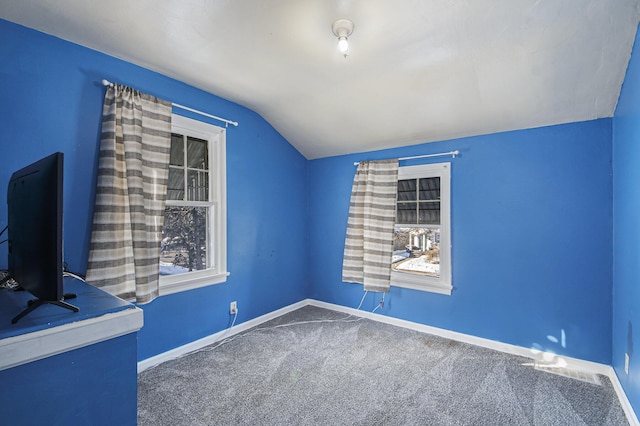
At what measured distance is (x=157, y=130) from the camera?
2.44 m

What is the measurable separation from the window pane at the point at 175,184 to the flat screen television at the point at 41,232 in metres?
1.52

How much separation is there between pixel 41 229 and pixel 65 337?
0.35 metres

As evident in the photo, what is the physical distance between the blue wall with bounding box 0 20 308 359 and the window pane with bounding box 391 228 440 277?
1287mm

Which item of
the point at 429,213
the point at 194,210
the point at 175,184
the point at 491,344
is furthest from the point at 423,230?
the point at 175,184

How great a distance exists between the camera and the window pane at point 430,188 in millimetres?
3270

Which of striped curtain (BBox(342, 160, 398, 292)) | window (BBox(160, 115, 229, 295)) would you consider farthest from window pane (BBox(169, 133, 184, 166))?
striped curtain (BBox(342, 160, 398, 292))

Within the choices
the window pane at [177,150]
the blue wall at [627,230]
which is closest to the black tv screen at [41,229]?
the window pane at [177,150]

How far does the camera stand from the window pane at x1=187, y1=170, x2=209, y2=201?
9.34ft

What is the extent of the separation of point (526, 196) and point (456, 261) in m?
0.87

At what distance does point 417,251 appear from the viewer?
3.45 metres

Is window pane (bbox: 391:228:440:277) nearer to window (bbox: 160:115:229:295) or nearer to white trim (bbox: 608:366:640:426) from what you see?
white trim (bbox: 608:366:640:426)

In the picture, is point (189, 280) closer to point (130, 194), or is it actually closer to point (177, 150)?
point (130, 194)

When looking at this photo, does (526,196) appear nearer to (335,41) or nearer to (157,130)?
(335,41)

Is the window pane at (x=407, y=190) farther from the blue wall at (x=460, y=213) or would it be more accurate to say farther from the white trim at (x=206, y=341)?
the white trim at (x=206, y=341)
